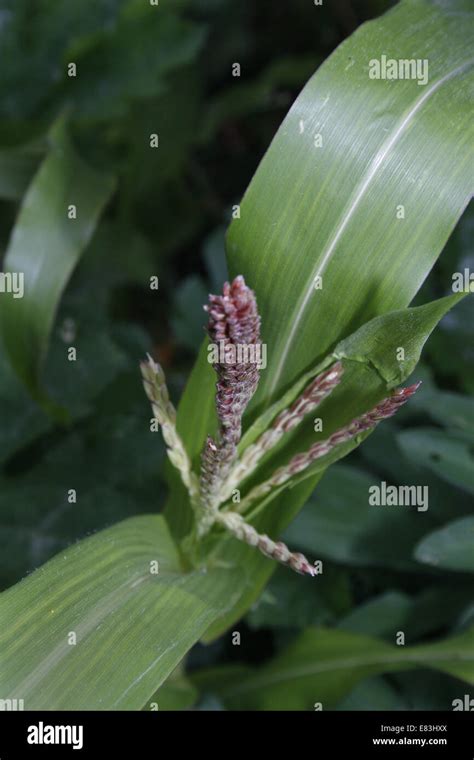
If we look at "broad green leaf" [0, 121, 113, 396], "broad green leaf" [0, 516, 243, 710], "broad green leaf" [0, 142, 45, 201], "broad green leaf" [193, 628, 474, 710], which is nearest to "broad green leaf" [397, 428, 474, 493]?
"broad green leaf" [193, 628, 474, 710]

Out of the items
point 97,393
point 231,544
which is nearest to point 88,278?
point 97,393

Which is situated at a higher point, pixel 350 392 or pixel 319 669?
pixel 350 392

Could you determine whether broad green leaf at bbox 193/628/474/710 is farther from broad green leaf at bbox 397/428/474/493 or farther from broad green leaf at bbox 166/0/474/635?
broad green leaf at bbox 166/0/474/635

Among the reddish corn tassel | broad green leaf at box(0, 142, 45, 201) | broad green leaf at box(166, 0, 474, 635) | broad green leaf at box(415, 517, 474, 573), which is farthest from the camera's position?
broad green leaf at box(0, 142, 45, 201)

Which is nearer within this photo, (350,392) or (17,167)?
(350,392)

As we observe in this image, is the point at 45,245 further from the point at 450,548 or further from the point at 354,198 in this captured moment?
the point at 450,548

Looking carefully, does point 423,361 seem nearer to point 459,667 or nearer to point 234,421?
point 459,667

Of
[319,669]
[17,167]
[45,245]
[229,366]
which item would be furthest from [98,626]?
[17,167]
